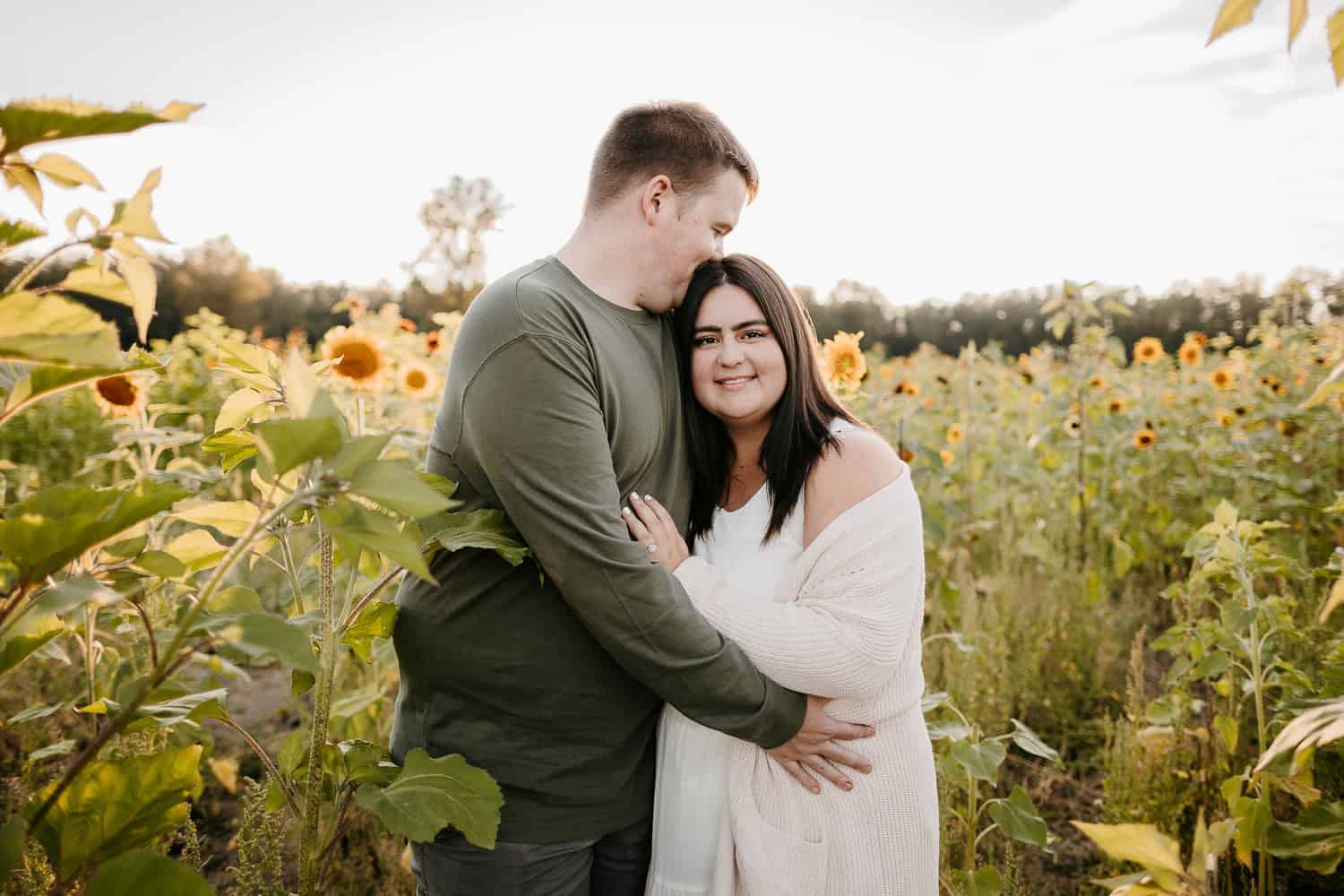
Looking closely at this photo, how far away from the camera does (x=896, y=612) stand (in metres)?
1.66

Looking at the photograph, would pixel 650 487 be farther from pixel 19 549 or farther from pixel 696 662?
pixel 19 549

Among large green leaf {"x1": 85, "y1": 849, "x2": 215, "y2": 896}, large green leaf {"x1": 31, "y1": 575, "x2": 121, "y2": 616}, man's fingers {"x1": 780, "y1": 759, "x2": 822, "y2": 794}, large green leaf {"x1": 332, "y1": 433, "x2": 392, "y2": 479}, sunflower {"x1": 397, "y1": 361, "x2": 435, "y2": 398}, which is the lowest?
man's fingers {"x1": 780, "y1": 759, "x2": 822, "y2": 794}

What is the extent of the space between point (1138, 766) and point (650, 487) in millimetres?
1734

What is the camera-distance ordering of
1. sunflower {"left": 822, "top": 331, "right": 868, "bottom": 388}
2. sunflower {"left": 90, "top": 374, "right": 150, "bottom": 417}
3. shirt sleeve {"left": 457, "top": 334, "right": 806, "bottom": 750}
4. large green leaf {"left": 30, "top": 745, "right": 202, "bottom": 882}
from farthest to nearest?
sunflower {"left": 822, "top": 331, "right": 868, "bottom": 388} < sunflower {"left": 90, "top": 374, "right": 150, "bottom": 417} < shirt sleeve {"left": 457, "top": 334, "right": 806, "bottom": 750} < large green leaf {"left": 30, "top": 745, "right": 202, "bottom": 882}

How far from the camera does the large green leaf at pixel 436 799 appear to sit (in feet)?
4.02

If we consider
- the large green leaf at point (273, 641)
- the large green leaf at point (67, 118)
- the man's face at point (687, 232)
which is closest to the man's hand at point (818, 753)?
the man's face at point (687, 232)

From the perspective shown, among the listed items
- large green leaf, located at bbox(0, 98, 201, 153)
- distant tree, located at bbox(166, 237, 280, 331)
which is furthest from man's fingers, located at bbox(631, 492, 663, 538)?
distant tree, located at bbox(166, 237, 280, 331)

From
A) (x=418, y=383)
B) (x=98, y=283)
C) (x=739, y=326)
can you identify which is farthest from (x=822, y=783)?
(x=418, y=383)

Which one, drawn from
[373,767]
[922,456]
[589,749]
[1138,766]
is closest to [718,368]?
[589,749]

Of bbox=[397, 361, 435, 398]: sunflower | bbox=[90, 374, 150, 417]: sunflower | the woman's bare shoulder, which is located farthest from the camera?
bbox=[397, 361, 435, 398]: sunflower

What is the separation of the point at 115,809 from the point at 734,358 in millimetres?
1382

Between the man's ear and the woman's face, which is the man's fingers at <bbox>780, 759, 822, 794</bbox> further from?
the man's ear

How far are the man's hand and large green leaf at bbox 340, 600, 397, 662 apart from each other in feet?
2.48

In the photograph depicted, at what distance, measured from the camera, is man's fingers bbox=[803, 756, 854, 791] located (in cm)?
162
